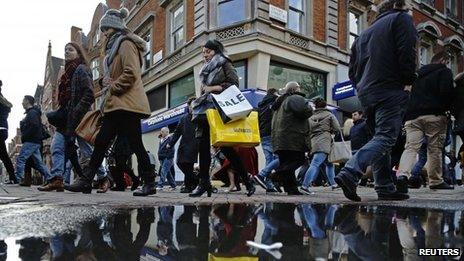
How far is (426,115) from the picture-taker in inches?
218

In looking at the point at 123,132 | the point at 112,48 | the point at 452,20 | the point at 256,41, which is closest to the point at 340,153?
the point at 123,132

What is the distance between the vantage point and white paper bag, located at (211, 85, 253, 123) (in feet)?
13.5

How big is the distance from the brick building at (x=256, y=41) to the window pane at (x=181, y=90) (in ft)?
0.14

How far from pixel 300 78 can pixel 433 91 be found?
1021 cm

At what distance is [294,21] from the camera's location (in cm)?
1539

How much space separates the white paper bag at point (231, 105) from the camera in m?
4.12

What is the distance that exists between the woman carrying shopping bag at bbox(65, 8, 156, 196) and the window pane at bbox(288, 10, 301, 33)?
11.6 metres

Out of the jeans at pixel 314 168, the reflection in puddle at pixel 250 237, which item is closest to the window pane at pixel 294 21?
the jeans at pixel 314 168

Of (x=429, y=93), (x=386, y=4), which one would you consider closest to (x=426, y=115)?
(x=429, y=93)

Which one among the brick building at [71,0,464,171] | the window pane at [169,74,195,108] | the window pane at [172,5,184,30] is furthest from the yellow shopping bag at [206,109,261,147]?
the window pane at [172,5,184,30]

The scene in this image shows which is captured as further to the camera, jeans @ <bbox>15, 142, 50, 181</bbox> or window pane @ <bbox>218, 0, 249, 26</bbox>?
window pane @ <bbox>218, 0, 249, 26</bbox>

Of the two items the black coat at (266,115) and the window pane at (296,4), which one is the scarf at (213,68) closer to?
the black coat at (266,115)

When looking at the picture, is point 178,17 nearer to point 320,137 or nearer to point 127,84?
point 320,137

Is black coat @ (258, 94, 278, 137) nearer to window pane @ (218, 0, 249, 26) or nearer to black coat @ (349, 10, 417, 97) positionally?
black coat @ (349, 10, 417, 97)
